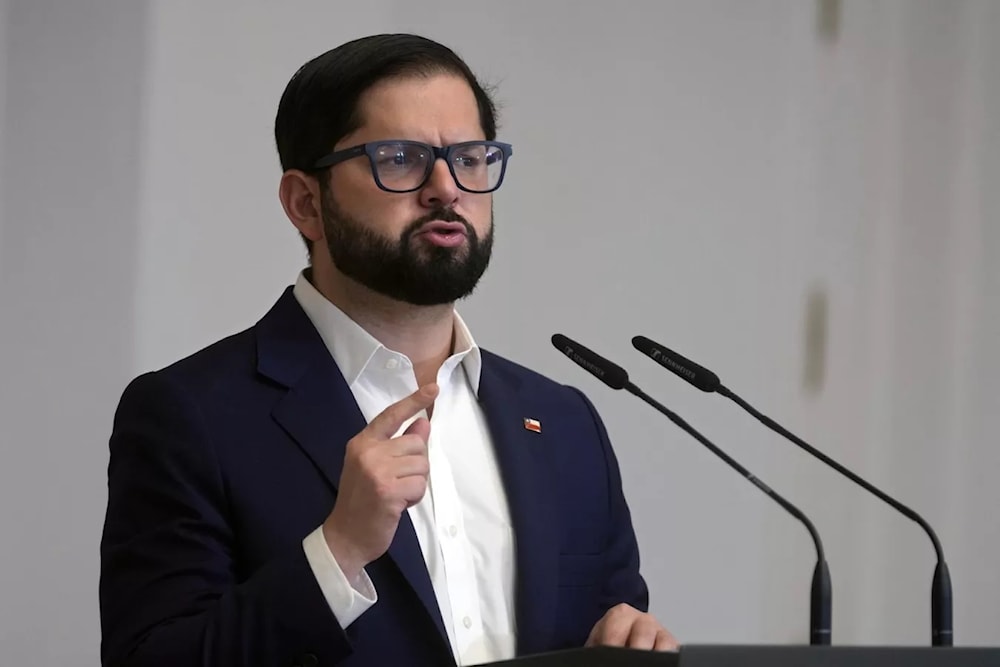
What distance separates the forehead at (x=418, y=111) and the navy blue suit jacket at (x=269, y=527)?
303 mm

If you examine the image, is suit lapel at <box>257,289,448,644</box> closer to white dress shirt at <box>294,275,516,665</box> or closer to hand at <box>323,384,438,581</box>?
white dress shirt at <box>294,275,516,665</box>

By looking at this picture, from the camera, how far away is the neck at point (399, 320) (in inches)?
80.0

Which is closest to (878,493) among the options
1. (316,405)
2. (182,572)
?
(316,405)

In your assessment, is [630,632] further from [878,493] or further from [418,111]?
[418,111]

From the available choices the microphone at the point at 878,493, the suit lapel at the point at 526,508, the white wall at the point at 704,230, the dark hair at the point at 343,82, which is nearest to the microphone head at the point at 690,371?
the microphone at the point at 878,493

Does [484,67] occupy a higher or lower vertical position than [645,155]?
higher

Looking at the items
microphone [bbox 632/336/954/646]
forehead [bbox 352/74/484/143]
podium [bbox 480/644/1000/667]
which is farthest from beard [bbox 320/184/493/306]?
podium [bbox 480/644/1000/667]

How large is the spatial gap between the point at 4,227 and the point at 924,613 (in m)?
2.27

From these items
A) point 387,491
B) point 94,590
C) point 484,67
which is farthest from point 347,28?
point 387,491

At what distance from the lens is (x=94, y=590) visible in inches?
102

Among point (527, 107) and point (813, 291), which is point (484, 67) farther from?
point (813, 291)

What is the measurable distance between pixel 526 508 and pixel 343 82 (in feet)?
2.27

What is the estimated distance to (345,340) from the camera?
1.99 meters

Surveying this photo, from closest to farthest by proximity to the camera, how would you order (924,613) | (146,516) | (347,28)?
(146,516), (347,28), (924,613)
